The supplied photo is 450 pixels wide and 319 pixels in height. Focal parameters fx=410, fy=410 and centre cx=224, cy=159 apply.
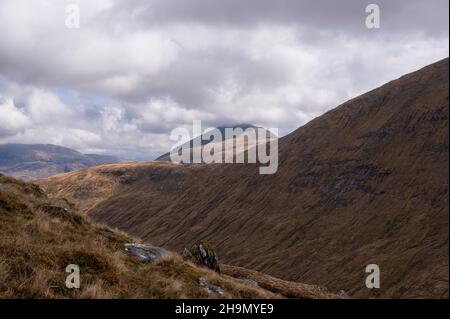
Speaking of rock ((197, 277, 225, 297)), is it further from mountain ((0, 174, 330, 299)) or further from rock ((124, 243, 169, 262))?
rock ((124, 243, 169, 262))

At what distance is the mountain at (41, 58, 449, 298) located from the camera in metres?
97.1

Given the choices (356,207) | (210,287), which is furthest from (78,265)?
(356,207)

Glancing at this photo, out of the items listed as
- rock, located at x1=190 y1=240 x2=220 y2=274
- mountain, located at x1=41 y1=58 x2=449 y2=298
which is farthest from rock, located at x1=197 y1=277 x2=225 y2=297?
mountain, located at x1=41 y1=58 x2=449 y2=298

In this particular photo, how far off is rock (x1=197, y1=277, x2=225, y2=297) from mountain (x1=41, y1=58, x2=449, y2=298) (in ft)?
203

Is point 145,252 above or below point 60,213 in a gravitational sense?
below

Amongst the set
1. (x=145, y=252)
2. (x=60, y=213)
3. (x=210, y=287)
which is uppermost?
(x=60, y=213)

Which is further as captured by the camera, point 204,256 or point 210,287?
point 204,256

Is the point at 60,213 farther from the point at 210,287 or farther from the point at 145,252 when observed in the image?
the point at 210,287

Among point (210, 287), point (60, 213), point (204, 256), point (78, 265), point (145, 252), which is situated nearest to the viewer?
point (78, 265)

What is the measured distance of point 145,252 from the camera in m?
15.9

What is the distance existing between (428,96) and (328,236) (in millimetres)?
58297

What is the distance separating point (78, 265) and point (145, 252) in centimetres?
421

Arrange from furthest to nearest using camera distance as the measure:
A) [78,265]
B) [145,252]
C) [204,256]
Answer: [204,256], [145,252], [78,265]

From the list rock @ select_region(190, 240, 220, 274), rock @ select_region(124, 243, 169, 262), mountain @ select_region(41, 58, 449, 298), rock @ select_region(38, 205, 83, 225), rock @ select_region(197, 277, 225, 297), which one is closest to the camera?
rock @ select_region(197, 277, 225, 297)
